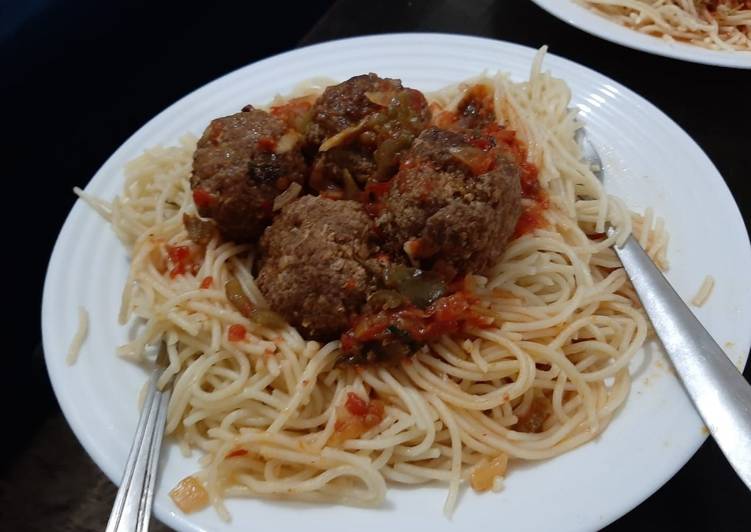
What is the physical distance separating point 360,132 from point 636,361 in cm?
136

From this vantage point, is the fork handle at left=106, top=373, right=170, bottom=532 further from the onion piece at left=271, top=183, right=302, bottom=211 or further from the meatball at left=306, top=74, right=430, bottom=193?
the meatball at left=306, top=74, right=430, bottom=193

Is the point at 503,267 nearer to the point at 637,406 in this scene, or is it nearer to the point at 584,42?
the point at 637,406

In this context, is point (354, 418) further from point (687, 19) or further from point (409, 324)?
point (687, 19)

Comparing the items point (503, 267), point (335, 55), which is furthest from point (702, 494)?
point (335, 55)

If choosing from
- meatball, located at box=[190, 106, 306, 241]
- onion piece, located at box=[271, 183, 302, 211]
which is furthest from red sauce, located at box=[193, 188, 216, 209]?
onion piece, located at box=[271, 183, 302, 211]

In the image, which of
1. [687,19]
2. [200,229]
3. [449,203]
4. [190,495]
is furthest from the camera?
[687,19]

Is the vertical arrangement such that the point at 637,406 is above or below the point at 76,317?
below

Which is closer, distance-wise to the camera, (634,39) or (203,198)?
(203,198)

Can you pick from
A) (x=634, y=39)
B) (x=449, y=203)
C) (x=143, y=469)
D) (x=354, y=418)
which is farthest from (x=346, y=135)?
(x=634, y=39)

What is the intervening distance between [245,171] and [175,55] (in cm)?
299

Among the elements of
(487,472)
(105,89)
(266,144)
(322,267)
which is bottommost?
(487,472)

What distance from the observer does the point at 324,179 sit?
2.72 meters

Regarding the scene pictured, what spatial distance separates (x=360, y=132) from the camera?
8.67 ft

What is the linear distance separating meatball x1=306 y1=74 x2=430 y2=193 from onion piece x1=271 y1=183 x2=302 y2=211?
0.14 meters
